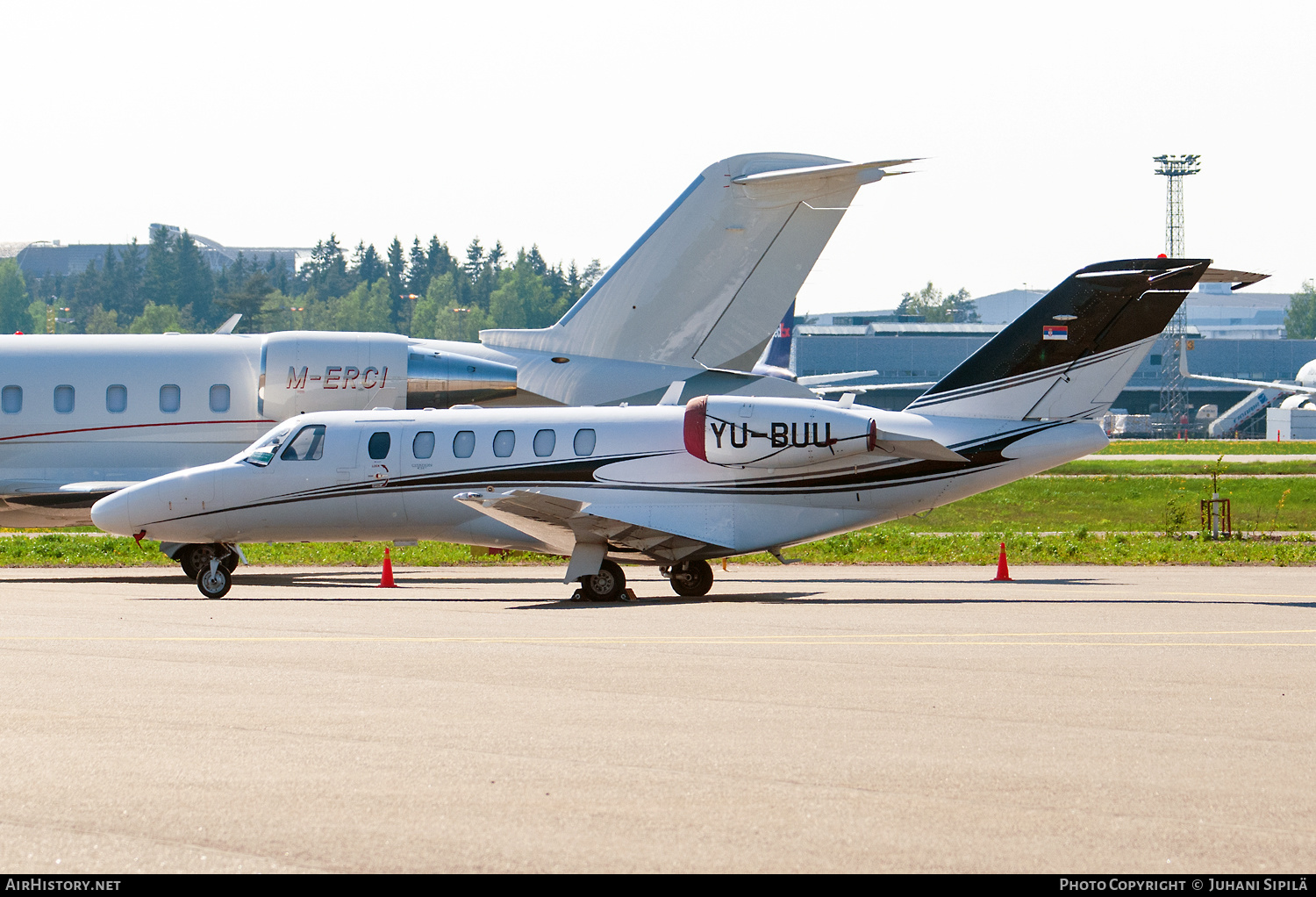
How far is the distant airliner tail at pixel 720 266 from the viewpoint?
23.7 meters

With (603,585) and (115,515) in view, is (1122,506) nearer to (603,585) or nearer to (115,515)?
(603,585)

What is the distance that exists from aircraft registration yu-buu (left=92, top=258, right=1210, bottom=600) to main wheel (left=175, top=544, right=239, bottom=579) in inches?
25.9

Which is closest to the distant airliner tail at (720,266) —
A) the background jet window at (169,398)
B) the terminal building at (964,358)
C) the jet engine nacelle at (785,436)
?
the jet engine nacelle at (785,436)

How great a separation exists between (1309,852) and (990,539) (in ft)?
75.1

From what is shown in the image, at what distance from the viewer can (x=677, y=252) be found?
79.5ft

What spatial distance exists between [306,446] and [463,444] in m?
2.30

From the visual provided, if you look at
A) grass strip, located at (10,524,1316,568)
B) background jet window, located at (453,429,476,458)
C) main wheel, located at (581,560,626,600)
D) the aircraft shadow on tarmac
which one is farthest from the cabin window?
grass strip, located at (10,524,1316,568)

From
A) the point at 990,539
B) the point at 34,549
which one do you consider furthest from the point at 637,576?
the point at 34,549

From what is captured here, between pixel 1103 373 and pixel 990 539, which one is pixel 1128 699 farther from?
pixel 990 539

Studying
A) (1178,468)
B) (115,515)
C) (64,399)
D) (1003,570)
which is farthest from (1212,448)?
(115,515)

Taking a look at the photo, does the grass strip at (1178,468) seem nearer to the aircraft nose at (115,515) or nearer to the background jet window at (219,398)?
the background jet window at (219,398)

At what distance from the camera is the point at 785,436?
65.0ft

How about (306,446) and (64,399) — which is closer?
(306,446)

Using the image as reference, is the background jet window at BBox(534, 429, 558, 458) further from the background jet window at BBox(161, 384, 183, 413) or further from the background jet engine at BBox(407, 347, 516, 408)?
the background jet window at BBox(161, 384, 183, 413)
